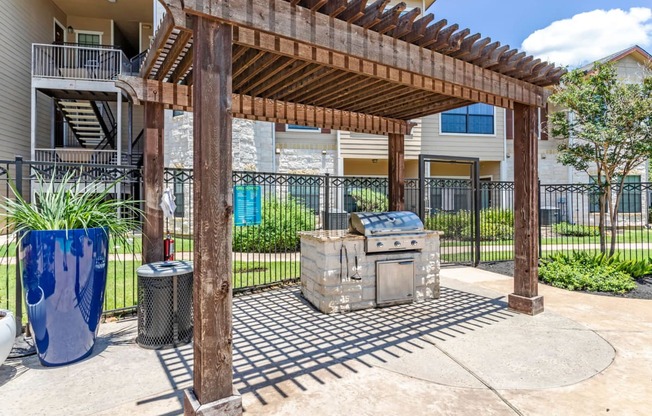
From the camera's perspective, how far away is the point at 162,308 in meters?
3.86

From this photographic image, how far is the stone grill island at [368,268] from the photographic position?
195 inches

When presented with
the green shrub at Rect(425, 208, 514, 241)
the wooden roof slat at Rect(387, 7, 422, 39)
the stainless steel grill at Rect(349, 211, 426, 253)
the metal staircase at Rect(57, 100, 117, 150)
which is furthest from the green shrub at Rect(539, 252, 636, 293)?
the metal staircase at Rect(57, 100, 117, 150)

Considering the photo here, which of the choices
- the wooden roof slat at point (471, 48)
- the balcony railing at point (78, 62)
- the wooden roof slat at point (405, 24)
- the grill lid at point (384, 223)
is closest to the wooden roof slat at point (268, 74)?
the wooden roof slat at point (405, 24)

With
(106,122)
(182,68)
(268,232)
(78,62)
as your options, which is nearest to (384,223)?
(182,68)

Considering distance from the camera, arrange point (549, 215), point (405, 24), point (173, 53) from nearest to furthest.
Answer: point (405, 24), point (173, 53), point (549, 215)

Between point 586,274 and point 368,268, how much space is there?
4.50 m

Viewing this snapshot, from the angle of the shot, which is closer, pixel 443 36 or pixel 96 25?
pixel 443 36

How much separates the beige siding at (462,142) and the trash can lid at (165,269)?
12.0 m

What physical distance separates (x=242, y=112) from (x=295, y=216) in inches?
197

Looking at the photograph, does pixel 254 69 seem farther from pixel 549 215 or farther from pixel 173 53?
pixel 549 215

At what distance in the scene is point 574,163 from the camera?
26.1 feet

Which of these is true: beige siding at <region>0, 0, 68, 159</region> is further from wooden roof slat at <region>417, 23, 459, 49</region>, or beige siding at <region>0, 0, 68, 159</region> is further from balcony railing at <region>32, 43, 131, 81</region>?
wooden roof slat at <region>417, 23, 459, 49</region>

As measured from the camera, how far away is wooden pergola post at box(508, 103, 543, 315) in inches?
196

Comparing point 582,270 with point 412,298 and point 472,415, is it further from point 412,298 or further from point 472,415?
point 472,415
